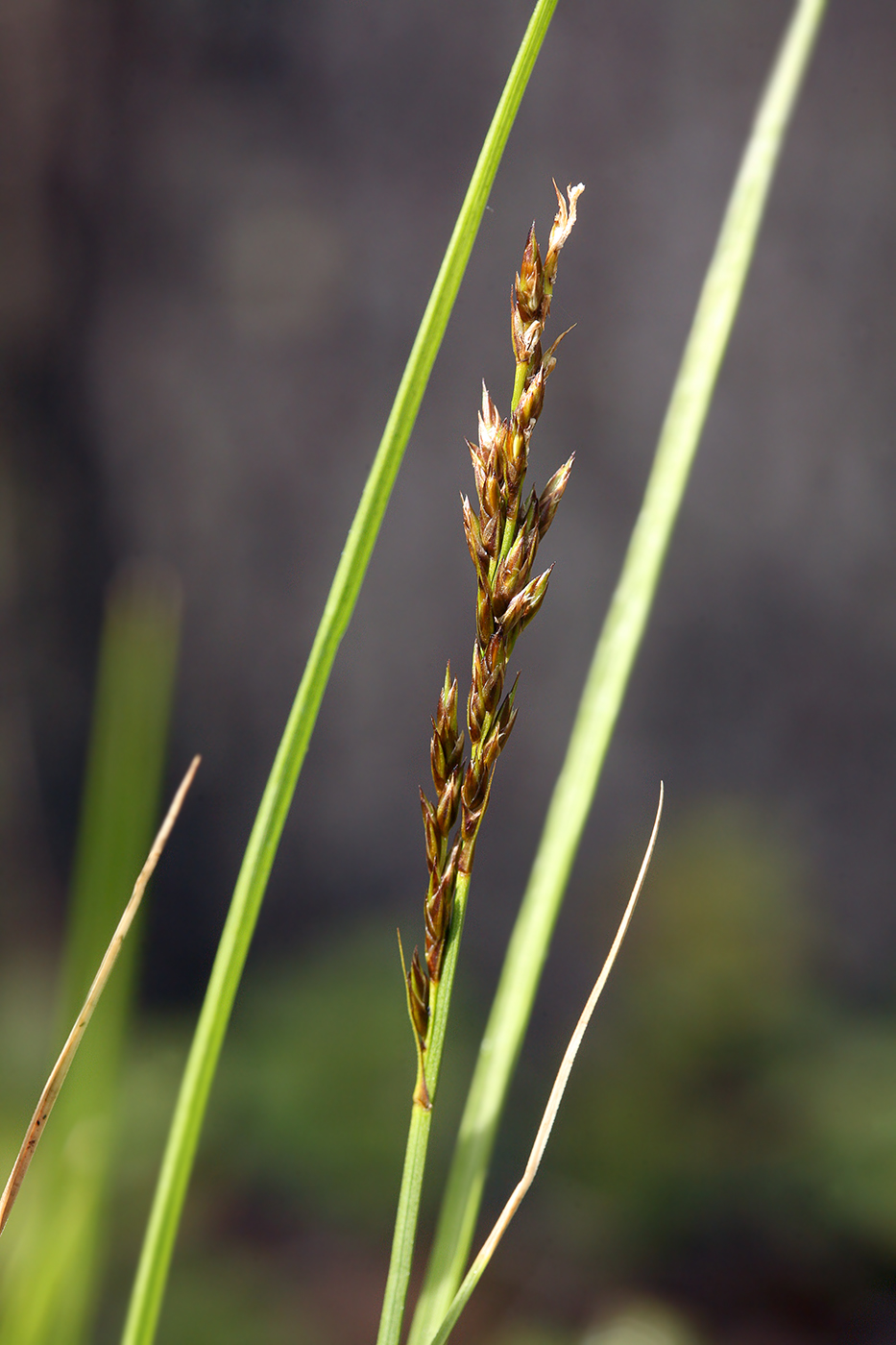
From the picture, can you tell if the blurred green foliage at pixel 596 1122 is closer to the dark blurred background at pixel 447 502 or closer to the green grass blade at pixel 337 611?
the dark blurred background at pixel 447 502

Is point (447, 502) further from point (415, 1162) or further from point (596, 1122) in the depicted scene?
point (415, 1162)

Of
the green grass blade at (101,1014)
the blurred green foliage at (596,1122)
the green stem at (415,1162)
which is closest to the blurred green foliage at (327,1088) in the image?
the blurred green foliage at (596,1122)

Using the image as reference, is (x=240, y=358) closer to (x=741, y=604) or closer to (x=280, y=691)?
(x=280, y=691)

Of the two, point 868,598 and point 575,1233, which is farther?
point 868,598

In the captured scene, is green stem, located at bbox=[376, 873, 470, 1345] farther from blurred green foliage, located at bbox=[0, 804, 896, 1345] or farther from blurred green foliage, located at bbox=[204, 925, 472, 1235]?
blurred green foliage, located at bbox=[204, 925, 472, 1235]


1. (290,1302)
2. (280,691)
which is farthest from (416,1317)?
(280,691)

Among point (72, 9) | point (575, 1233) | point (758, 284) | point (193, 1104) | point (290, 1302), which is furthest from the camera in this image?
point (758, 284)
